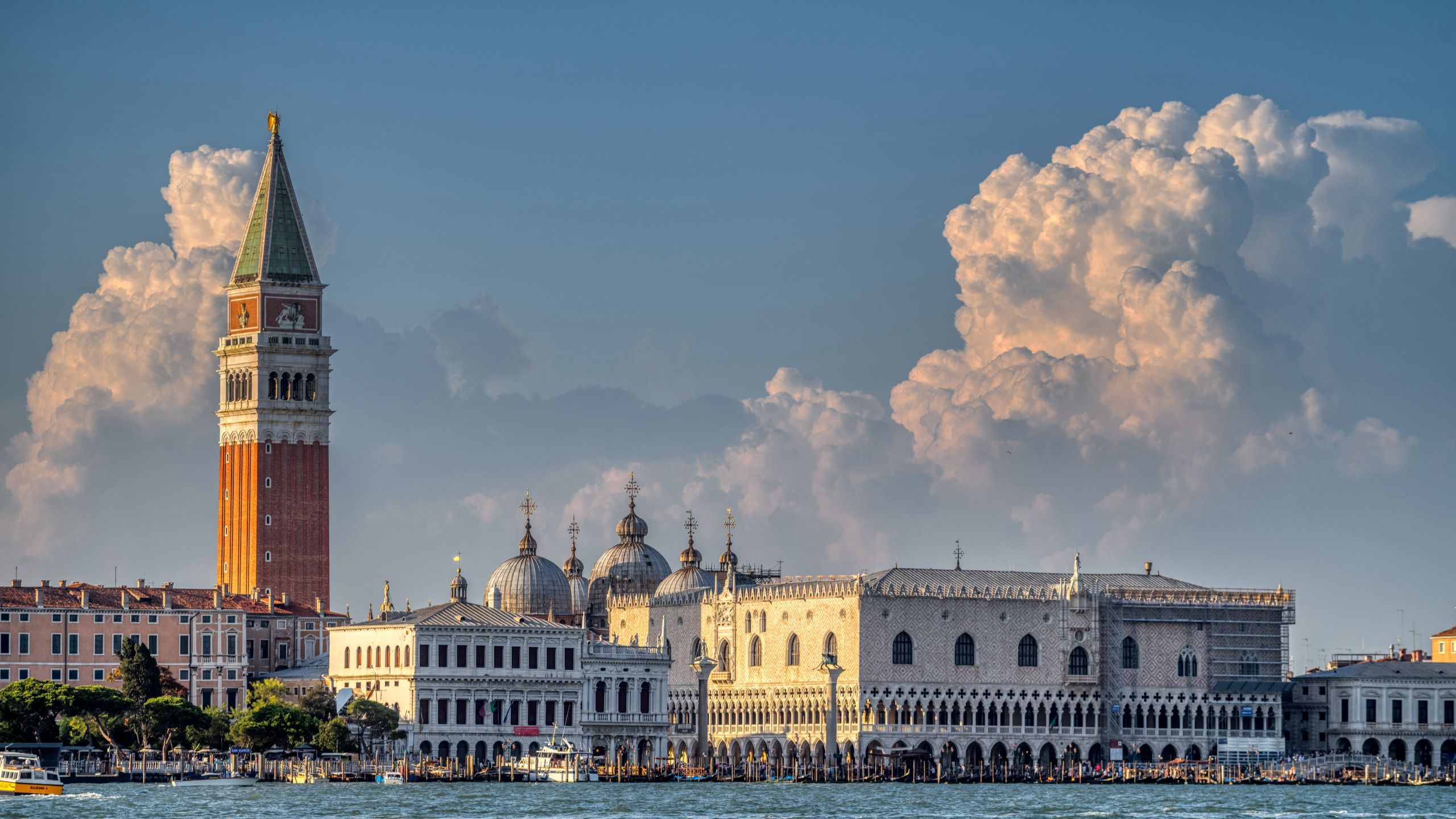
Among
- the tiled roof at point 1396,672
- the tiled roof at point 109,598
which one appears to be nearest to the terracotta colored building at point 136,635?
the tiled roof at point 109,598

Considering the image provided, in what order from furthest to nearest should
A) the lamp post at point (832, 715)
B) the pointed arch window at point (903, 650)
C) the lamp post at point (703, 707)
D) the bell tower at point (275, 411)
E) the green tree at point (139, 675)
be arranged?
1. the bell tower at point (275, 411)
2. the pointed arch window at point (903, 650)
3. the lamp post at point (832, 715)
4. the lamp post at point (703, 707)
5. the green tree at point (139, 675)

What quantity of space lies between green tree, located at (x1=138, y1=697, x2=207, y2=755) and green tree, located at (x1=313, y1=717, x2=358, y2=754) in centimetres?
489

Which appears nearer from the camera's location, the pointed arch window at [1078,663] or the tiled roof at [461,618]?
the tiled roof at [461,618]

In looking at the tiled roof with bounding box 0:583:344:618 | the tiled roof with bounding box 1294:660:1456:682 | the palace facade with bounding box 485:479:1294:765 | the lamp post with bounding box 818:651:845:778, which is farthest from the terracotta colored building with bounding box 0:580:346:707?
the tiled roof with bounding box 1294:660:1456:682

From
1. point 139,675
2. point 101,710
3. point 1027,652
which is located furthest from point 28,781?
point 1027,652

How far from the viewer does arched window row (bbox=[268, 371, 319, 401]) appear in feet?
497

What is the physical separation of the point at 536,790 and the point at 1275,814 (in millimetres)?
28663

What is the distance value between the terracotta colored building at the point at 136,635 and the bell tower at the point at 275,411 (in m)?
9.83

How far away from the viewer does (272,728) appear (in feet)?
388

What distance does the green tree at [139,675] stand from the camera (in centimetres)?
12106

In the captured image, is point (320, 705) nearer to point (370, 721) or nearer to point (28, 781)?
point (370, 721)

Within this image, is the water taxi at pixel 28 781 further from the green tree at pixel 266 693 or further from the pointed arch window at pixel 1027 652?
the pointed arch window at pixel 1027 652

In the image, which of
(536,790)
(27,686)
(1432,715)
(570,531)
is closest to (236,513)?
(570,531)

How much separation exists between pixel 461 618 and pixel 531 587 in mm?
22802
